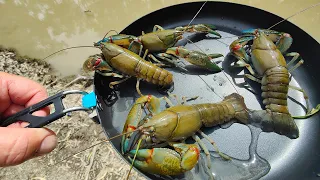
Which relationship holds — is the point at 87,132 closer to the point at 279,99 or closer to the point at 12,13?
the point at 279,99

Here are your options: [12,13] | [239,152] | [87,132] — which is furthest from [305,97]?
[12,13]

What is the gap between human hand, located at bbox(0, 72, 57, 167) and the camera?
1701mm

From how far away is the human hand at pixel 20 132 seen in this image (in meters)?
1.70

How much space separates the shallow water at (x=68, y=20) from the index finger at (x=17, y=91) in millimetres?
1744

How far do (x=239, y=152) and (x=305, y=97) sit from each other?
0.90m

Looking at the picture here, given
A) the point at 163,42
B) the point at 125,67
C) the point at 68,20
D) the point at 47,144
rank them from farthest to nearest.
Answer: the point at 68,20, the point at 163,42, the point at 125,67, the point at 47,144

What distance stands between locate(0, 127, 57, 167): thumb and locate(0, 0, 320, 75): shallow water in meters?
2.40

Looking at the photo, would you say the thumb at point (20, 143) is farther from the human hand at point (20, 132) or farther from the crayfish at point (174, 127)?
the crayfish at point (174, 127)

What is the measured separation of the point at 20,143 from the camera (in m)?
1.73

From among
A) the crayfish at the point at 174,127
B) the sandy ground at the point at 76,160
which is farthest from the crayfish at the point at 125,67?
the sandy ground at the point at 76,160

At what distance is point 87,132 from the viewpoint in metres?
3.50

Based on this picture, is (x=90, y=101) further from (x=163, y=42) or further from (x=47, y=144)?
(x=163, y=42)

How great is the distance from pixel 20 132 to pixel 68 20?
338cm

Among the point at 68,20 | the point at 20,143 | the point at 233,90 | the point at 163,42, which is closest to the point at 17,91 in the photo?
the point at 20,143
